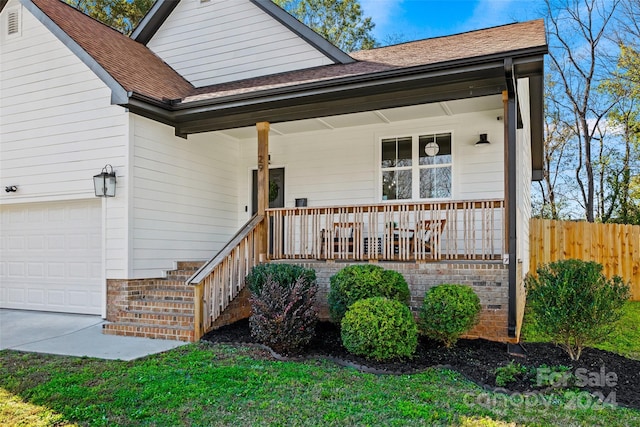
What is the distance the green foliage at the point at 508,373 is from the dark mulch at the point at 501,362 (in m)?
0.04

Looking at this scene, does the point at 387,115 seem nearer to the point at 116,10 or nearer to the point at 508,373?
the point at 508,373

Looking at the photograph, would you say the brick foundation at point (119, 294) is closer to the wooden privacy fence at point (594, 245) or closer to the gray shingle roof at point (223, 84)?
the gray shingle roof at point (223, 84)

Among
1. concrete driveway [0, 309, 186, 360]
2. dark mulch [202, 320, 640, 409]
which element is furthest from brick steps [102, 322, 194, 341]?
dark mulch [202, 320, 640, 409]

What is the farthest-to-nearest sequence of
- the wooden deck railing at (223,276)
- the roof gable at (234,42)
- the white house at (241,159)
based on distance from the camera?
1. the roof gable at (234,42)
2. the white house at (241,159)
3. the wooden deck railing at (223,276)

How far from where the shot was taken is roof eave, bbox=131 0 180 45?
11070 mm

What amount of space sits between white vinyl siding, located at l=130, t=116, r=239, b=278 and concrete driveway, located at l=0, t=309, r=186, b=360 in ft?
3.95

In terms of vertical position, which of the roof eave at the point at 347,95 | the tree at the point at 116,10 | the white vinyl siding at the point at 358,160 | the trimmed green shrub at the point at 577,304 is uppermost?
the tree at the point at 116,10

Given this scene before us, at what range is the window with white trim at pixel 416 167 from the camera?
912cm

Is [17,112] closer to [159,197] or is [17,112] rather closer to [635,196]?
[159,197]

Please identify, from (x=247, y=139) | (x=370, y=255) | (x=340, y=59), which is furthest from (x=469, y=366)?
(x=247, y=139)

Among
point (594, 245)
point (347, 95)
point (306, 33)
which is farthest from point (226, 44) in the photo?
point (594, 245)

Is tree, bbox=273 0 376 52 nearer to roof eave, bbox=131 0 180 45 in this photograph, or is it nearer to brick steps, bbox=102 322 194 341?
roof eave, bbox=131 0 180 45

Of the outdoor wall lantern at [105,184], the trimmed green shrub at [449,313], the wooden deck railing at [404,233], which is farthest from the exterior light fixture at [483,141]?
the outdoor wall lantern at [105,184]

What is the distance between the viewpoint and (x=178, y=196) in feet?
30.0
